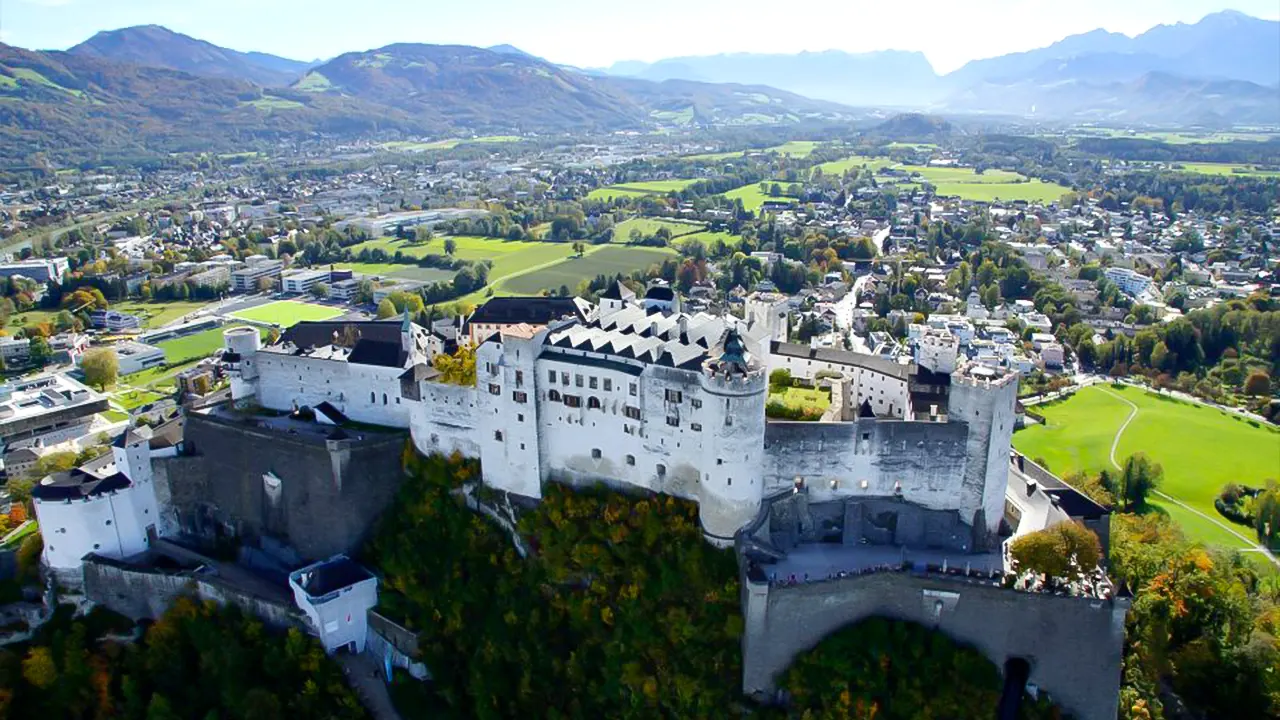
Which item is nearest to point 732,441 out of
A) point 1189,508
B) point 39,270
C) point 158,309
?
point 1189,508

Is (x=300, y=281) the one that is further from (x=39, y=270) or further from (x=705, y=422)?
(x=705, y=422)

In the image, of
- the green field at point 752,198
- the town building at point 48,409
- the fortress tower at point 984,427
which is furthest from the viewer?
the green field at point 752,198

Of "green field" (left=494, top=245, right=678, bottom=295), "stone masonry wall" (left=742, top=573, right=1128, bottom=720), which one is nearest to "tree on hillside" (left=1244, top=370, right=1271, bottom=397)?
"stone masonry wall" (left=742, top=573, right=1128, bottom=720)

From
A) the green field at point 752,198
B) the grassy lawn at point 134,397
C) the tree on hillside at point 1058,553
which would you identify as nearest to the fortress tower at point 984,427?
the tree on hillside at point 1058,553

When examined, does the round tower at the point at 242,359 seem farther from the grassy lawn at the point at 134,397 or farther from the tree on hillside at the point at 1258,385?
the tree on hillside at the point at 1258,385

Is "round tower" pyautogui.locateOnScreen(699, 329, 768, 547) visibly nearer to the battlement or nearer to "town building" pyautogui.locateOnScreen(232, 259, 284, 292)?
the battlement

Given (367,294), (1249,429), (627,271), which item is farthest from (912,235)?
(367,294)
